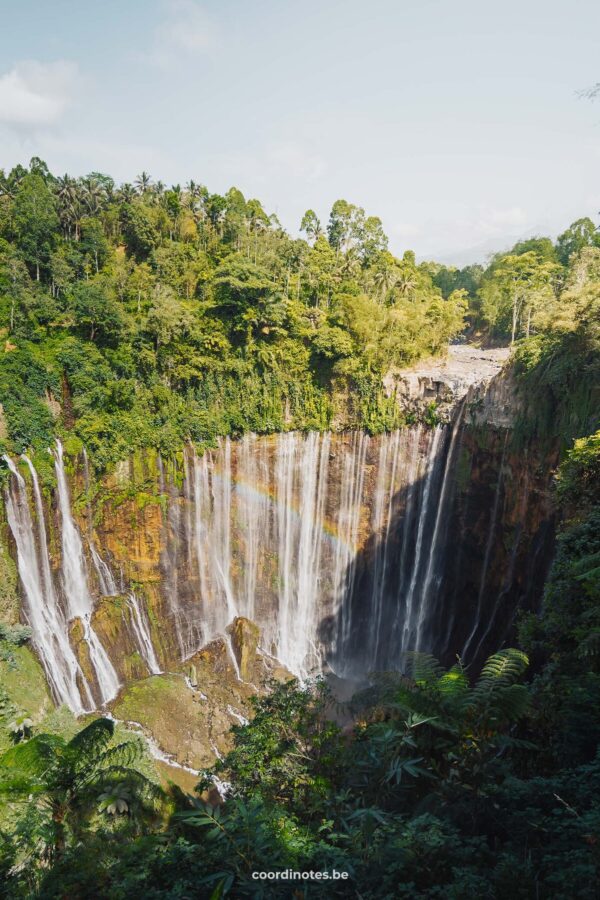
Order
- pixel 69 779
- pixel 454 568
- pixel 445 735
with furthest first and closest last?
pixel 454 568 → pixel 69 779 → pixel 445 735

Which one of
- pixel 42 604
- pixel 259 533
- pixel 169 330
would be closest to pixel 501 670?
pixel 42 604

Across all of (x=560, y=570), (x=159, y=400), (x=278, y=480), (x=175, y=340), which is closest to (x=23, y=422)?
(x=159, y=400)

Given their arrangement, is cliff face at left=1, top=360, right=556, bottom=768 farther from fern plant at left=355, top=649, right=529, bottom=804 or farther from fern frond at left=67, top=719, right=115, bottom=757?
fern plant at left=355, top=649, right=529, bottom=804

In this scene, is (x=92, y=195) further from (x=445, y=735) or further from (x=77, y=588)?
(x=445, y=735)

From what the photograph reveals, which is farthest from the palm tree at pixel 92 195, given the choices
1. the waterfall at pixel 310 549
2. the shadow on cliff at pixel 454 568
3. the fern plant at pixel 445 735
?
the fern plant at pixel 445 735

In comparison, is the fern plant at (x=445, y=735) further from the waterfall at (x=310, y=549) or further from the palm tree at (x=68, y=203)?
the palm tree at (x=68, y=203)

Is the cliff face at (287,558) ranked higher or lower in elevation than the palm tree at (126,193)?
lower
